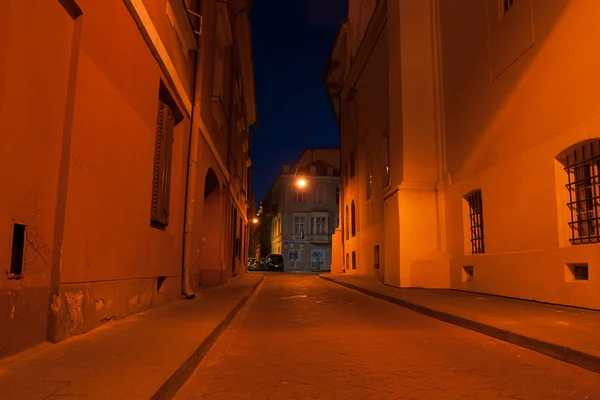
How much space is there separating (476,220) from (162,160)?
8.65 meters

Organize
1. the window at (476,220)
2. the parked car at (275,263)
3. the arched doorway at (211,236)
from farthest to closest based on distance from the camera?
the parked car at (275,263) < the arched doorway at (211,236) < the window at (476,220)

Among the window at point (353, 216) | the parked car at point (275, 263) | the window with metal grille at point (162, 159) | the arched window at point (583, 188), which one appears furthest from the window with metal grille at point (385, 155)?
the parked car at point (275, 263)

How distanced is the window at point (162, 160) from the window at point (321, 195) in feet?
150

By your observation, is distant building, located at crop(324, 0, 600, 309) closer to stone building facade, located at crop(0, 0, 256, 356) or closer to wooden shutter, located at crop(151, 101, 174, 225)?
stone building facade, located at crop(0, 0, 256, 356)

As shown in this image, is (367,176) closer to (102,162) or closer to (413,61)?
(413,61)

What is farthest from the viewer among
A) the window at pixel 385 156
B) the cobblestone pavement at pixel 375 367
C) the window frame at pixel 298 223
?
the window frame at pixel 298 223

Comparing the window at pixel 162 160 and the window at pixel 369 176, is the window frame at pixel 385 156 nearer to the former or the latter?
the window at pixel 369 176

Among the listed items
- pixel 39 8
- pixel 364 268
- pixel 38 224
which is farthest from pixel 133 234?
pixel 364 268

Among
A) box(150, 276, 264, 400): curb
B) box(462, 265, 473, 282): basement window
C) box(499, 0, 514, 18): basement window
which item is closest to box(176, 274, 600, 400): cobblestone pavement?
box(150, 276, 264, 400): curb

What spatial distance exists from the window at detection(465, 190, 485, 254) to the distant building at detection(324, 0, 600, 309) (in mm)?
45

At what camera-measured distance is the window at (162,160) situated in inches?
351

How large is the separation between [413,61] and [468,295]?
25.7 feet

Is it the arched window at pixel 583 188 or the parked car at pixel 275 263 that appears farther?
the parked car at pixel 275 263

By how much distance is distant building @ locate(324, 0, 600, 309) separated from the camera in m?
9.01
